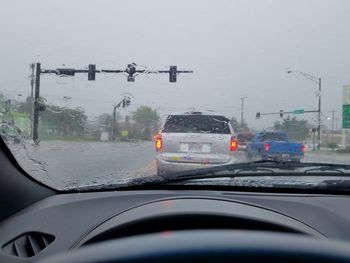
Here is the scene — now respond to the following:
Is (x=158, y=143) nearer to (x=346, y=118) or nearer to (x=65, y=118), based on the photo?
(x=65, y=118)

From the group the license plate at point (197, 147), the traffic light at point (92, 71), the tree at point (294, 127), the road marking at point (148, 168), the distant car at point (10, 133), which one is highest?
the traffic light at point (92, 71)

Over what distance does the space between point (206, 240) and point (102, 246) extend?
0.23 metres

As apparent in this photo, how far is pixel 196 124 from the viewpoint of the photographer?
6277 mm

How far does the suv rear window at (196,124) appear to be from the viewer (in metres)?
6.09

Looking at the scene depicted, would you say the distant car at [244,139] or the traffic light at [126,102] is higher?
the traffic light at [126,102]

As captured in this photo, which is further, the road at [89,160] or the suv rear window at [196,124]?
the suv rear window at [196,124]

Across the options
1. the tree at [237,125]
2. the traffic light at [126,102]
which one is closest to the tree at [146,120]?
the traffic light at [126,102]

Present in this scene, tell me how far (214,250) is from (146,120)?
4917 mm

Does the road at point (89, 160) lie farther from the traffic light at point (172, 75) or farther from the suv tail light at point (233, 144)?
the traffic light at point (172, 75)

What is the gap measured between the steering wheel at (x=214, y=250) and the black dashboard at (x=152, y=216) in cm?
162

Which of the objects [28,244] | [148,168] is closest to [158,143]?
[148,168]

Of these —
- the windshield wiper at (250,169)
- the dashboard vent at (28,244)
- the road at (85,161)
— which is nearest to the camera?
the dashboard vent at (28,244)

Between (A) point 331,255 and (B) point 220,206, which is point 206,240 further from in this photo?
(B) point 220,206

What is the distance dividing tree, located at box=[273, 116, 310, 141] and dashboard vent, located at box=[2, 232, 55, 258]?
3.08 m
